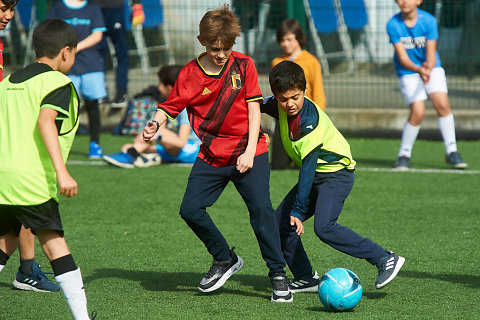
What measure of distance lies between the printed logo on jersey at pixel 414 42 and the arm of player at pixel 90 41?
3549mm

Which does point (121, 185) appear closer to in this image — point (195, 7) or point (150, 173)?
point (150, 173)

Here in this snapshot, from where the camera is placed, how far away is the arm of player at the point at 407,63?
8.73 m

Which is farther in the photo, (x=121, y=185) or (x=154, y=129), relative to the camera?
(x=121, y=185)

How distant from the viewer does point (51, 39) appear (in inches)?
162

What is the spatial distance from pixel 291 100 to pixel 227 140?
478 millimetres

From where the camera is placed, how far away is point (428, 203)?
24.1 feet

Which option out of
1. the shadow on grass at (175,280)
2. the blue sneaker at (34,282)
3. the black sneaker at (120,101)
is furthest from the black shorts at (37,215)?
the black sneaker at (120,101)

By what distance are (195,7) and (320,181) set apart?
7.82 metres

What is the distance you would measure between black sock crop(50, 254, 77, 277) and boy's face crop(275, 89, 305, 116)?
4.94 feet

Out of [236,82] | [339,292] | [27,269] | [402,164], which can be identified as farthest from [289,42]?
[339,292]

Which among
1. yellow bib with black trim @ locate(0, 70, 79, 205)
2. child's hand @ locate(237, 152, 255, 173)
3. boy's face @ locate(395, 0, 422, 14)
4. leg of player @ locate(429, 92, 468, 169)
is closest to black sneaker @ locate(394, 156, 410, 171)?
leg of player @ locate(429, 92, 468, 169)

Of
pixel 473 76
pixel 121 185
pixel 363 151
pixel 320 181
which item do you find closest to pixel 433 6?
pixel 473 76

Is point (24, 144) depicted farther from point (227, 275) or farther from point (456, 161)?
point (456, 161)

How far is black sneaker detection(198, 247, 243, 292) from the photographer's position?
4.83m
